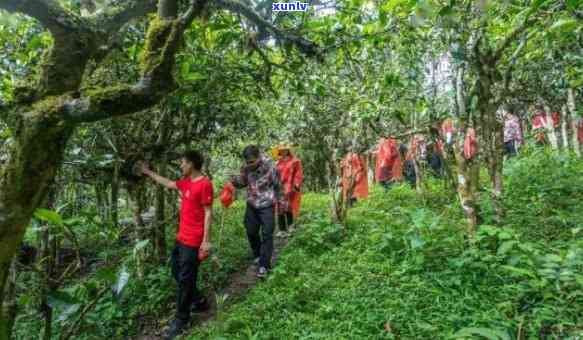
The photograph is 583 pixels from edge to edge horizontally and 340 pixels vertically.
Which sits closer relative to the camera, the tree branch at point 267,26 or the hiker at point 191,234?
the tree branch at point 267,26

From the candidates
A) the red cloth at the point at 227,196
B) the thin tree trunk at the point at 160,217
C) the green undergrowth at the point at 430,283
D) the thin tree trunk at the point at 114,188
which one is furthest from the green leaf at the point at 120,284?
the thin tree trunk at the point at 160,217

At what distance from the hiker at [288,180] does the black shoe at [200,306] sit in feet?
9.28

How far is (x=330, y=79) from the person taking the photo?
7074 millimetres

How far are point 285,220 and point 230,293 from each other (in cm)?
262

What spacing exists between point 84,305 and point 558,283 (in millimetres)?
3473

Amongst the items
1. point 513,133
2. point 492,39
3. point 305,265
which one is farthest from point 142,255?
point 513,133

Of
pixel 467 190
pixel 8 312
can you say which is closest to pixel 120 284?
pixel 8 312

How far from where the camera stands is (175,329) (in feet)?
14.3

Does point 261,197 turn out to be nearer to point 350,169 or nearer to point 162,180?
point 162,180

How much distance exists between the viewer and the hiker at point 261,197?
5.46 meters

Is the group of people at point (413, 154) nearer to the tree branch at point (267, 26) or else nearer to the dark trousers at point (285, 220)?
the dark trousers at point (285, 220)

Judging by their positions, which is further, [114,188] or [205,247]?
[114,188]

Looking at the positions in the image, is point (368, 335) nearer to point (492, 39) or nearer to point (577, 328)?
point (577, 328)

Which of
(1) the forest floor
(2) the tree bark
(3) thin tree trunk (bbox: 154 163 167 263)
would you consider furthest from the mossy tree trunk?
(3) thin tree trunk (bbox: 154 163 167 263)
